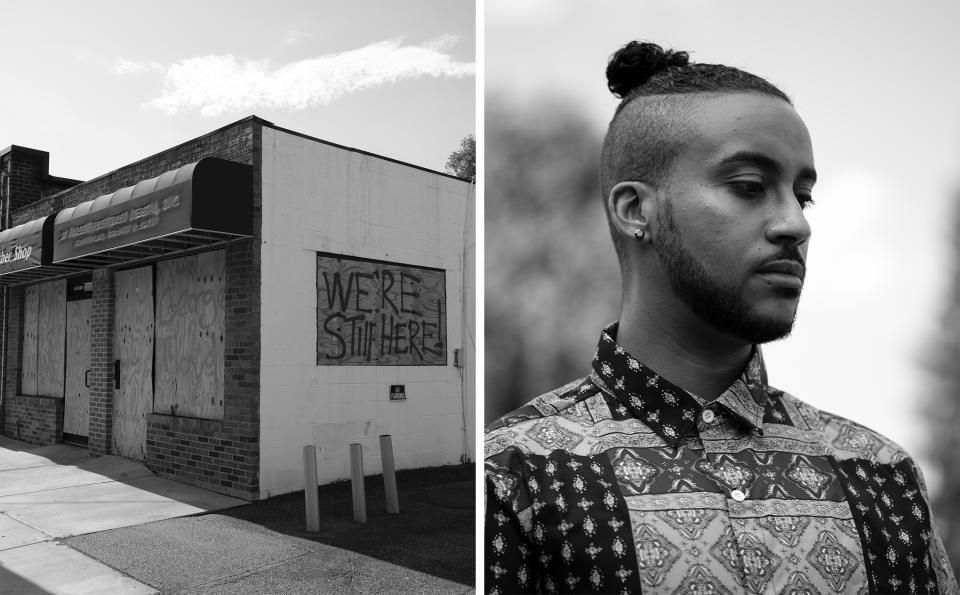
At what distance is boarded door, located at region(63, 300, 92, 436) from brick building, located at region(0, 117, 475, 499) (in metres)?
0.04

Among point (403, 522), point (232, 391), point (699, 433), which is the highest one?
point (699, 433)

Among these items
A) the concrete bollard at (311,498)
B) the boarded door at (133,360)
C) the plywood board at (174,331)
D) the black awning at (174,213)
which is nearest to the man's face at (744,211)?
the concrete bollard at (311,498)

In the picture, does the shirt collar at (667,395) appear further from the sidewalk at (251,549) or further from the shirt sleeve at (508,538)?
the sidewalk at (251,549)

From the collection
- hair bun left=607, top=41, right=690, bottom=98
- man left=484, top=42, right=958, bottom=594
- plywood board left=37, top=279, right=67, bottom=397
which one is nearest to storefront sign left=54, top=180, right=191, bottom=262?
plywood board left=37, top=279, right=67, bottom=397

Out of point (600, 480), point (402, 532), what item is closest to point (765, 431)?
point (600, 480)

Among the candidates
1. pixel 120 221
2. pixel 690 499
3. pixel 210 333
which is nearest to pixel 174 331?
pixel 210 333

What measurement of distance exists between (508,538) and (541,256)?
0.54 m

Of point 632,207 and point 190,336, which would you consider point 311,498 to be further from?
point 632,207

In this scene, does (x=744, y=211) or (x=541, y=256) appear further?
(x=541, y=256)

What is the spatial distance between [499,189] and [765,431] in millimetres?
628

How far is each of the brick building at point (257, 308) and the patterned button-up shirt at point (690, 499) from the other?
605 cm

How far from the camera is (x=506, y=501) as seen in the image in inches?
42.5

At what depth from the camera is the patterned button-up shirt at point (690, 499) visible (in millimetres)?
1035

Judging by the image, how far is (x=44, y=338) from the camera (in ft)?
35.6
